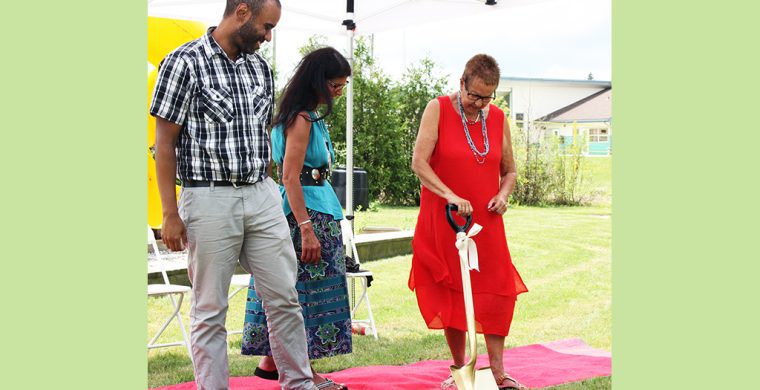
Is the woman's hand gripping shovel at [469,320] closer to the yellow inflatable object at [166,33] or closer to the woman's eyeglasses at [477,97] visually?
the woman's eyeglasses at [477,97]

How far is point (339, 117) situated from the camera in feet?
39.4

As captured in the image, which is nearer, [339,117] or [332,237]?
[332,237]

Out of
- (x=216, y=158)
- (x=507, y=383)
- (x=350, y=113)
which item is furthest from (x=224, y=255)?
(x=350, y=113)

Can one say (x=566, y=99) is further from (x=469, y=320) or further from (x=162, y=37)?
(x=469, y=320)

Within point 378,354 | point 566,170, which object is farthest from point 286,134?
point 566,170

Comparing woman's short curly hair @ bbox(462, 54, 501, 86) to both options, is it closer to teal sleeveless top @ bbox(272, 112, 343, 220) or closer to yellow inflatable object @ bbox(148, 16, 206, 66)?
teal sleeveless top @ bbox(272, 112, 343, 220)

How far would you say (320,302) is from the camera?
154 inches

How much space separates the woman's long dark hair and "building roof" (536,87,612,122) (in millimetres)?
22015

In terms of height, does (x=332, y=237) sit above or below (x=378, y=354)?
above

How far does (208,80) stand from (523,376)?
2142 millimetres

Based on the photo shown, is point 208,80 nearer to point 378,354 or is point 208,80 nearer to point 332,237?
point 332,237

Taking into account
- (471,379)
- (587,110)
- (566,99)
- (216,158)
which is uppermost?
(566,99)

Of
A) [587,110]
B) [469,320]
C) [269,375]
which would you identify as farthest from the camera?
[587,110]

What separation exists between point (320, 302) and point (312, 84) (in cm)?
97
